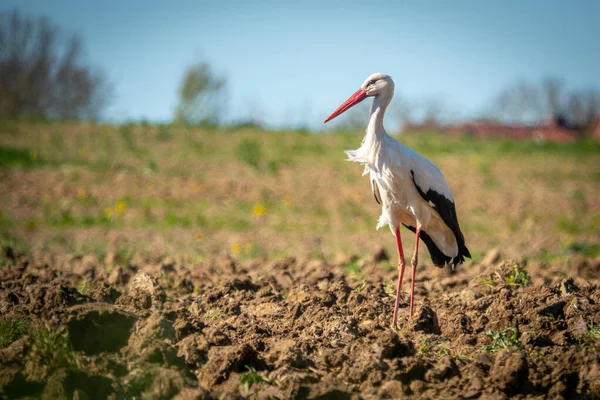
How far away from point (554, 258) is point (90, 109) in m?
33.8

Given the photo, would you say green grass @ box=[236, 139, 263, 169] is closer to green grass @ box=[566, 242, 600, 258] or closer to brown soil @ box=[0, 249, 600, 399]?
green grass @ box=[566, 242, 600, 258]

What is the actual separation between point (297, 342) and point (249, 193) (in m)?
11.5

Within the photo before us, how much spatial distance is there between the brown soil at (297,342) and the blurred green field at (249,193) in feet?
11.2

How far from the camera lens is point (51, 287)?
5.38 m

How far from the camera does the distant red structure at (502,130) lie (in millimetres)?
33812

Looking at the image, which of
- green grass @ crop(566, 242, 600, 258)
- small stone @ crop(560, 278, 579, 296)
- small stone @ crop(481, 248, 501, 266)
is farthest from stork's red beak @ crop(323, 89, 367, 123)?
green grass @ crop(566, 242, 600, 258)

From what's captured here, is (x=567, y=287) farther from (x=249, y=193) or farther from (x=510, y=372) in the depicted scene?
(x=249, y=193)

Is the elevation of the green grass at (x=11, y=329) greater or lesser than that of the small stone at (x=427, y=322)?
lesser

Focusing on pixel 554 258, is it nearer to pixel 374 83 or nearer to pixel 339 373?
pixel 374 83

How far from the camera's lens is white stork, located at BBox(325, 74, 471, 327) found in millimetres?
5957

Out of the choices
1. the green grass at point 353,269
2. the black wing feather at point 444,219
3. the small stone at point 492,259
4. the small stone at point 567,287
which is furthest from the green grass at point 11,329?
the small stone at point 492,259

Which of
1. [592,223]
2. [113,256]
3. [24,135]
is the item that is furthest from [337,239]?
[24,135]

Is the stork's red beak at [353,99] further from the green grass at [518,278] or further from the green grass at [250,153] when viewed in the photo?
the green grass at [250,153]

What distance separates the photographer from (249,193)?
53.0 feet
